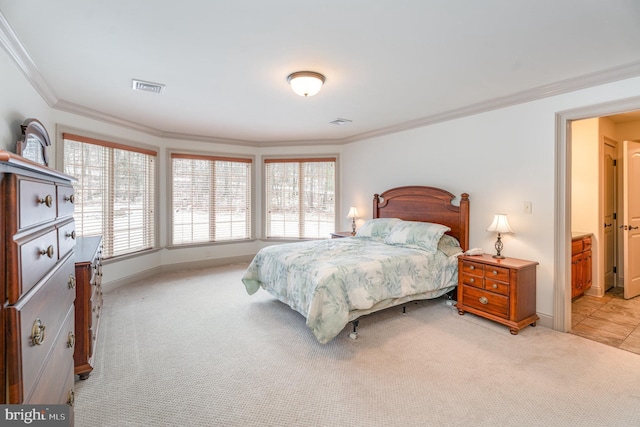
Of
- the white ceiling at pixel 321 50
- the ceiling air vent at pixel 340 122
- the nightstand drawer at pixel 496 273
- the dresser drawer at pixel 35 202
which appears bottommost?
the nightstand drawer at pixel 496 273

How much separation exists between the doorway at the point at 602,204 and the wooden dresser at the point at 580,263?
14 centimetres

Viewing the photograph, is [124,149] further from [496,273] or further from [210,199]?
[496,273]

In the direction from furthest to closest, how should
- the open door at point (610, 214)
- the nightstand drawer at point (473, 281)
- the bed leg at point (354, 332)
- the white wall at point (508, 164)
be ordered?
the open door at point (610, 214)
the nightstand drawer at point (473, 281)
the white wall at point (508, 164)
the bed leg at point (354, 332)

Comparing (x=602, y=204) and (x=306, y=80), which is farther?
(x=602, y=204)

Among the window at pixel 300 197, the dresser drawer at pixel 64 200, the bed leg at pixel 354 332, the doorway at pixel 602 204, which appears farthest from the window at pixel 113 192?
the doorway at pixel 602 204

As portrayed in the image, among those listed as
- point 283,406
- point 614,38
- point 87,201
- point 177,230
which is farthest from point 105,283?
point 614,38

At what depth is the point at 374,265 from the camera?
10.6ft

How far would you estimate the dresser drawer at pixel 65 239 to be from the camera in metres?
1.30

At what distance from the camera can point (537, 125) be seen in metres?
3.33

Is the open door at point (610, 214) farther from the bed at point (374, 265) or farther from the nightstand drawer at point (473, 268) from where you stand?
the nightstand drawer at point (473, 268)

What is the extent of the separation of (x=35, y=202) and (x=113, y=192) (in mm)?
4044

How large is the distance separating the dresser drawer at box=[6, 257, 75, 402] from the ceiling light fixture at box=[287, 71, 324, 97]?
2296 mm

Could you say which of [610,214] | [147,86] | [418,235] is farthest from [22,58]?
[610,214]

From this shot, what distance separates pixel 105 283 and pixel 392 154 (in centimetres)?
463
